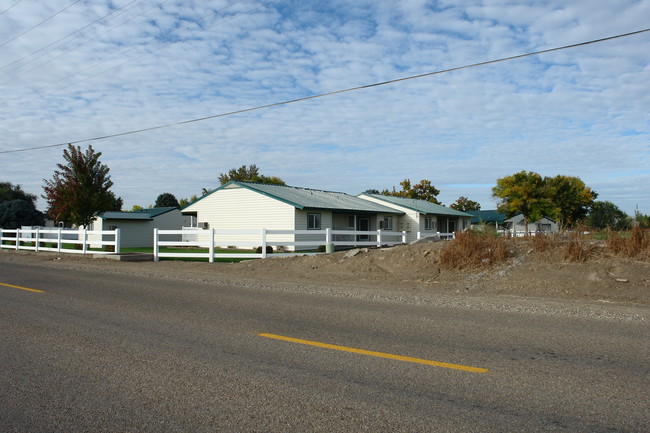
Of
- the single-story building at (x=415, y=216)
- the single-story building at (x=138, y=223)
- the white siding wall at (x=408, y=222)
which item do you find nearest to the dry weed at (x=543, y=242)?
the single-story building at (x=415, y=216)

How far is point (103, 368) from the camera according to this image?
5.42 meters

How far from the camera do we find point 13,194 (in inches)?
3236

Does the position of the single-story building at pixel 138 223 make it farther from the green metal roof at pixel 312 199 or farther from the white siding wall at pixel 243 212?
the green metal roof at pixel 312 199

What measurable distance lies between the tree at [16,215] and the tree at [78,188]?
2226 cm

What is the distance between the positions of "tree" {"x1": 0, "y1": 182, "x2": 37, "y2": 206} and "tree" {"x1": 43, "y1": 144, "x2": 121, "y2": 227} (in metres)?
55.8

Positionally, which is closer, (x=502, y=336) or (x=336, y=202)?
(x=502, y=336)

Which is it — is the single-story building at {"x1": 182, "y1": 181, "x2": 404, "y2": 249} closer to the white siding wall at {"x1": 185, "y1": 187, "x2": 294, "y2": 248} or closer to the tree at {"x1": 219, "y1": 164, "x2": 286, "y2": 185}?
the white siding wall at {"x1": 185, "y1": 187, "x2": 294, "y2": 248}

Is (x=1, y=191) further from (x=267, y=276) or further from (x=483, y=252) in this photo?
(x=483, y=252)

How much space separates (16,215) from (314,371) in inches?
2112

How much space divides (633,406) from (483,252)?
1051 centimetres

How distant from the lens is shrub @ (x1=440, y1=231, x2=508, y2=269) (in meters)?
14.4

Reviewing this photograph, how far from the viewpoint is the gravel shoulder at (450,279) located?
10.3m

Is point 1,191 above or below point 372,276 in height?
above

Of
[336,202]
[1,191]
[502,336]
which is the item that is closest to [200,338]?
[502,336]
